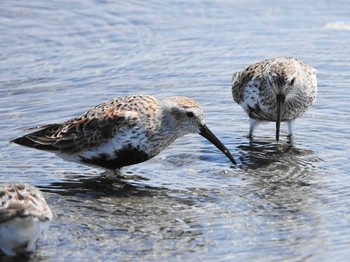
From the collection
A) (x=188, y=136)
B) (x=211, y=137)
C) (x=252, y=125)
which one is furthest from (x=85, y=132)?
(x=252, y=125)

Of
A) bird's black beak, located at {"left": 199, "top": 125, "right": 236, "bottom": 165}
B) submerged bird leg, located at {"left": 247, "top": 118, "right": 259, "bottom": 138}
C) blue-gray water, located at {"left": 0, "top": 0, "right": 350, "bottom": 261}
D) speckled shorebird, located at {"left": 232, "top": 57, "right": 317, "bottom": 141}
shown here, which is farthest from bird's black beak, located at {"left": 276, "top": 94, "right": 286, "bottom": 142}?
bird's black beak, located at {"left": 199, "top": 125, "right": 236, "bottom": 165}

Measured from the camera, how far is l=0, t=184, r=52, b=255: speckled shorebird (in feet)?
26.2

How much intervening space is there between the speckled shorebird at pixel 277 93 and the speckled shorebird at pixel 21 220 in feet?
15.7

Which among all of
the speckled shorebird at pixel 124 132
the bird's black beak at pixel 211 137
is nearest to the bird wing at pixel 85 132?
the speckled shorebird at pixel 124 132

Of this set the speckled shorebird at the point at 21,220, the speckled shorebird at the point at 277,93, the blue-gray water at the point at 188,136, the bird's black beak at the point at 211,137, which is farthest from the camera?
the speckled shorebird at the point at 277,93

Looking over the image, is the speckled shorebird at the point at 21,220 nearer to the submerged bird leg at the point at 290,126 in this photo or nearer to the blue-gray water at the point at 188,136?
the blue-gray water at the point at 188,136

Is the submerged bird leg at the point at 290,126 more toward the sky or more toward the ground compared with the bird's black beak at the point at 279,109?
more toward the ground

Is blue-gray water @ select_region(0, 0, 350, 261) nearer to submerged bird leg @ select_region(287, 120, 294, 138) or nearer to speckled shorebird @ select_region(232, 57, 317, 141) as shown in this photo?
submerged bird leg @ select_region(287, 120, 294, 138)

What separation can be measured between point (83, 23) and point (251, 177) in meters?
7.38

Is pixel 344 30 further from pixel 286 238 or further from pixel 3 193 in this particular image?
pixel 3 193

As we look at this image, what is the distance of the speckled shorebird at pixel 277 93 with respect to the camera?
1239 cm

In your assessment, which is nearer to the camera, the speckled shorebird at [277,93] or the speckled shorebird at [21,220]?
the speckled shorebird at [21,220]

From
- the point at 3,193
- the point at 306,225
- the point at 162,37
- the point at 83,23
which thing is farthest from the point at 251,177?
the point at 83,23

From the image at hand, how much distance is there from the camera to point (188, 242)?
872 centimetres
